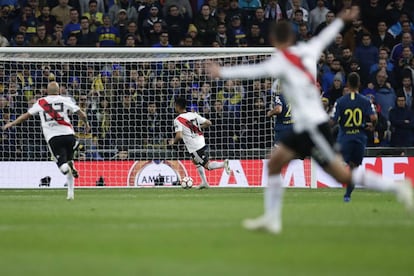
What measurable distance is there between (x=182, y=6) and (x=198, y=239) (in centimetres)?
1787

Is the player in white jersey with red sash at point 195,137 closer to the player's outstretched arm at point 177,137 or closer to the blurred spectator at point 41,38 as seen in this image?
the player's outstretched arm at point 177,137

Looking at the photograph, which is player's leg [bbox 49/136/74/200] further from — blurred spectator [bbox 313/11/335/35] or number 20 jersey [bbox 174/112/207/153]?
blurred spectator [bbox 313/11/335/35]

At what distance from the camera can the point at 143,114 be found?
2594cm

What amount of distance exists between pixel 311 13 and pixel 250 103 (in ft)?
14.1

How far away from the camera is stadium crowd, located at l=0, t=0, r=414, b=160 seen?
25.8 m

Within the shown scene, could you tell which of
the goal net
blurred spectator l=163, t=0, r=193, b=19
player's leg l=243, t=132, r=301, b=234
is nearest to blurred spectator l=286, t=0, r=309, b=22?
blurred spectator l=163, t=0, r=193, b=19

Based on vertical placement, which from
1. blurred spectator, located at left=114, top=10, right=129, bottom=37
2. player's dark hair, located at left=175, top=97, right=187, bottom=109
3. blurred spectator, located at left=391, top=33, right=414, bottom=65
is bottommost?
player's dark hair, located at left=175, top=97, right=187, bottom=109

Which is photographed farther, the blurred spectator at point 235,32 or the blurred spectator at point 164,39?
the blurred spectator at point 235,32

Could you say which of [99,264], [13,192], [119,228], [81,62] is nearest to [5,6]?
[81,62]

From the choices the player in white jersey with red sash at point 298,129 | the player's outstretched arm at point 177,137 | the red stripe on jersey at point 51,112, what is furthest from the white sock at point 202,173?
the player in white jersey with red sash at point 298,129

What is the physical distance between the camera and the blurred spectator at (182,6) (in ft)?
93.8

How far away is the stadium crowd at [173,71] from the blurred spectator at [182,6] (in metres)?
0.03

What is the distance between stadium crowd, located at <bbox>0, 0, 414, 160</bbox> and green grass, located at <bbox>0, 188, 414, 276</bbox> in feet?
23.9

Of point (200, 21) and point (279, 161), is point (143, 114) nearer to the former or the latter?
point (200, 21)
